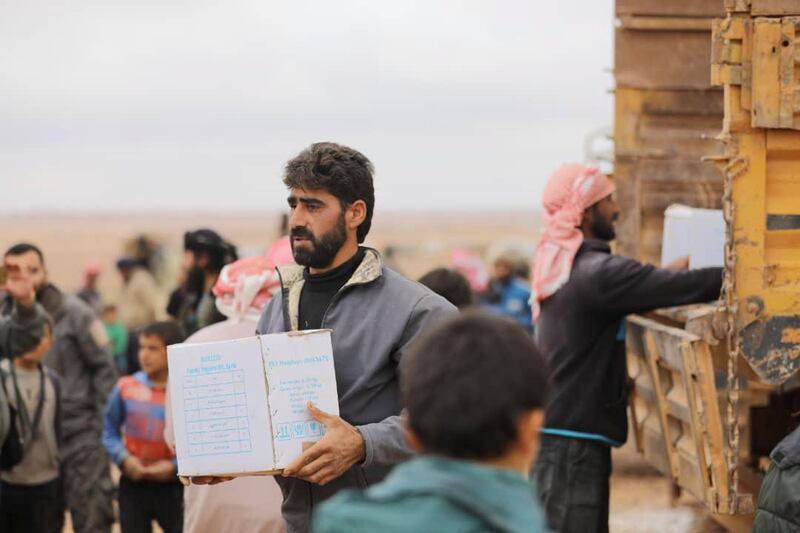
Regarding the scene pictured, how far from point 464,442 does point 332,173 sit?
1930 millimetres

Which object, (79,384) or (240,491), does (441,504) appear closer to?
(240,491)

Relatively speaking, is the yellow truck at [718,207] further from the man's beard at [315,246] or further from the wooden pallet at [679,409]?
the man's beard at [315,246]

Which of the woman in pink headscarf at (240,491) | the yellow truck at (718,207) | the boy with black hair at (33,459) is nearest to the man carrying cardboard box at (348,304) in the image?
the woman in pink headscarf at (240,491)

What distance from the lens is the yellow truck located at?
4.77m

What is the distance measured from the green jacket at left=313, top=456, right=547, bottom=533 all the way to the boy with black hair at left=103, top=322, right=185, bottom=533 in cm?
452

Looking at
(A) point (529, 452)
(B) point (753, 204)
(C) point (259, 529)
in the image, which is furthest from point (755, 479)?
(A) point (529, 452)

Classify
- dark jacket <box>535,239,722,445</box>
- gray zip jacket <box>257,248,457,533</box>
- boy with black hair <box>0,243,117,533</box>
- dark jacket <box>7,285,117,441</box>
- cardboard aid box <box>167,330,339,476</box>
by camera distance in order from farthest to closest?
1. dark jacket <box>7,285,117,441</box>
2. boy with black hair <box>0,243,117,533</box>
3. dark jacket <box>535,239,722,445</box>
4. gray zip jacket <box>257,248,457,533</box>
5. cardboard aid box <box>167,330,339,476</box>

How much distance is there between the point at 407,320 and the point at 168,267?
790 inches

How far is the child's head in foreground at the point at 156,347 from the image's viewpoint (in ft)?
22.1

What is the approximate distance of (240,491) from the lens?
468cm

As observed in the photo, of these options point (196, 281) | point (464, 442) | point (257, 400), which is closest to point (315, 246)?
point (257, 400)

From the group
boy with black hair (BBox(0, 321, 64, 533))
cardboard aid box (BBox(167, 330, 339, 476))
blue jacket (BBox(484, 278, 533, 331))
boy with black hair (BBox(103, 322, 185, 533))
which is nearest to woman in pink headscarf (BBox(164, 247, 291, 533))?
cardboard aid box (BBox(167, 330, 339, 476))

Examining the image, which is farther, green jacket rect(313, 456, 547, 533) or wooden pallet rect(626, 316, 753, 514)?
wooden pallet rect(626, 316, 753, 514)

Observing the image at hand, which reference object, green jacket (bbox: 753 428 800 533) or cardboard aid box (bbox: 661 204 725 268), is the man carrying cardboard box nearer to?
green jacket (bbox: 753 428 800 533)
